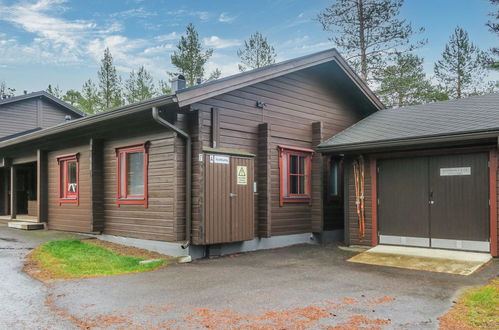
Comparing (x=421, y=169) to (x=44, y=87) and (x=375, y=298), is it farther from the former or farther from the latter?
(x=44, y=87)

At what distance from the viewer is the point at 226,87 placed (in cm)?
849

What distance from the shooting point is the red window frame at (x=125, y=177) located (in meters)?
8.92

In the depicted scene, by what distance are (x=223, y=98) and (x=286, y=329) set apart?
18.6 ft

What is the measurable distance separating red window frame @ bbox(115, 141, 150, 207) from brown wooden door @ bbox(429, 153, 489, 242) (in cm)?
591

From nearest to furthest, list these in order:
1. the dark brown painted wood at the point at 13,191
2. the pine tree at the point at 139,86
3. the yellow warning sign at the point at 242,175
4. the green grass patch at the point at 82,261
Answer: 1. the green grass patch at the point at 82,261
2. the yellow warning sign at the point at 242,175
3. the dark brown painted wood at the point at 13,191
4. the pine tree at the point at 139,86

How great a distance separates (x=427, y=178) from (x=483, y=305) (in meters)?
4.16

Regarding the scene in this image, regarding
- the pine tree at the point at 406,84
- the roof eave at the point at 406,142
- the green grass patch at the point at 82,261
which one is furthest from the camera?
the pine tree at the point at 406,84

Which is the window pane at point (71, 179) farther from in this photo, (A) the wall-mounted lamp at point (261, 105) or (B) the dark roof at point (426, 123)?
(B) the dark roof at point (426, 123)

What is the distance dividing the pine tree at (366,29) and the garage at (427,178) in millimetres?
11984

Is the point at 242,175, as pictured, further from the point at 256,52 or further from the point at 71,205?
the point at 256,52

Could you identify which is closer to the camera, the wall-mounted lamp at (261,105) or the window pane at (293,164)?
the wall-mounted lamp at (261,105)

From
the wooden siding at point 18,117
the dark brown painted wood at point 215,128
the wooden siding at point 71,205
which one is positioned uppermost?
the wooden siding at point 18,117

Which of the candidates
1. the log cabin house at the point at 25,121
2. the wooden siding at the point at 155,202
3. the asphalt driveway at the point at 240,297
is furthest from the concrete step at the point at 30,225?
the asphalt driveway at the point at 240,297

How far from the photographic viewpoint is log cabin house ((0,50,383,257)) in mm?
8219
